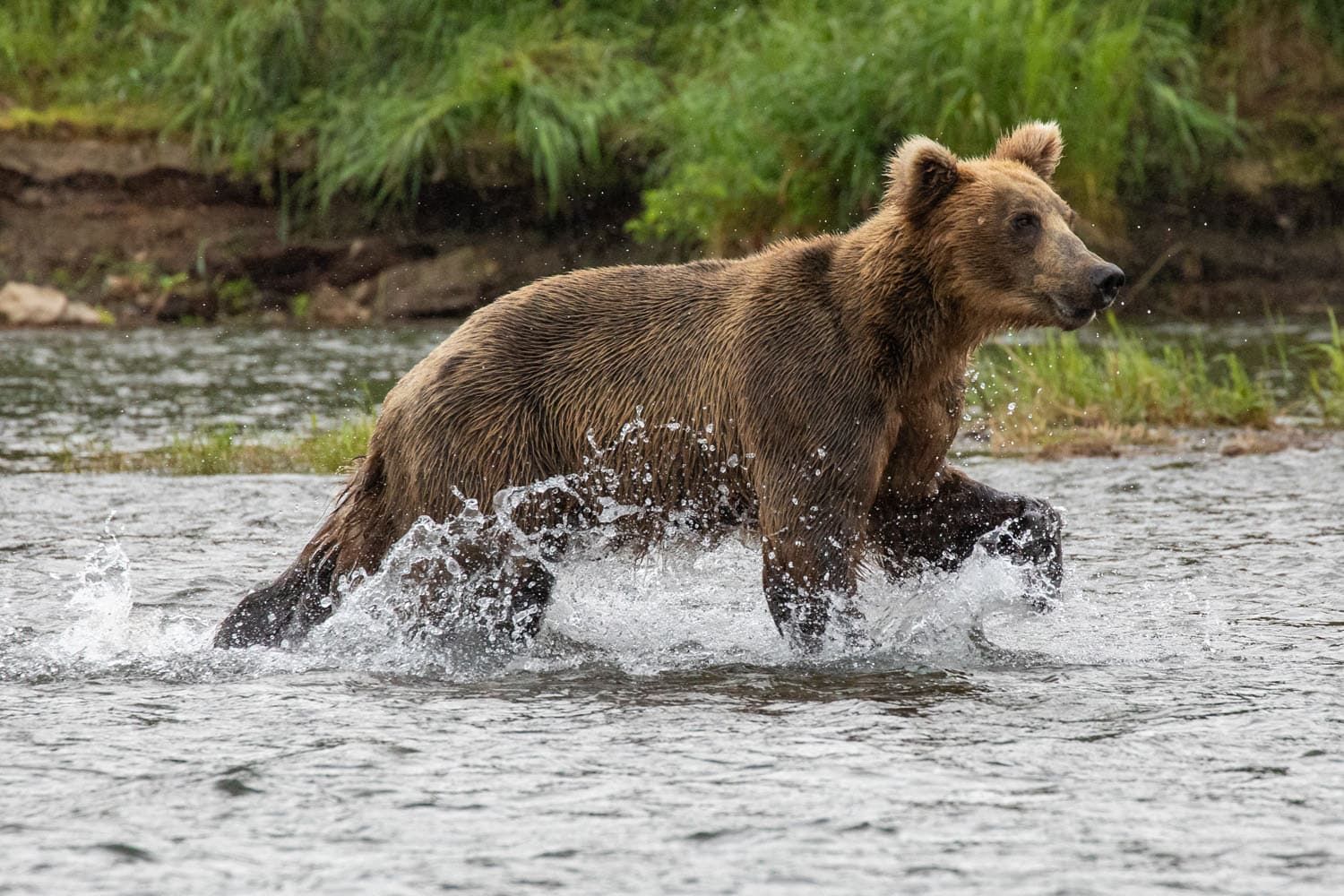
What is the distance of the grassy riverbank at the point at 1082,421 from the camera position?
887 cm

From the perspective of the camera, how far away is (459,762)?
409 cm

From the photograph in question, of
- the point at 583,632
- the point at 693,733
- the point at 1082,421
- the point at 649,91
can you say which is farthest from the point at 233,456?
the point at 649,91

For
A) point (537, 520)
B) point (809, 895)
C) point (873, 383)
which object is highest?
point (873, 383)

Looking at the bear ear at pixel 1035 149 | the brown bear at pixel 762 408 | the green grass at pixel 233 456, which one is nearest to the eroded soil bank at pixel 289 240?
the green grass at pixel 233 456

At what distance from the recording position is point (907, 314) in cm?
511

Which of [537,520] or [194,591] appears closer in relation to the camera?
[537,520]

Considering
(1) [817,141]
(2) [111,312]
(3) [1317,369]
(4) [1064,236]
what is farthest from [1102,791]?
(2) [111,312]

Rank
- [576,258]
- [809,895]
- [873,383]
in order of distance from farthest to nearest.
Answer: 1. [576,258]
2. [873,383]
3. [809,895]

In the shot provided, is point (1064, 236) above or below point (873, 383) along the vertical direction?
above

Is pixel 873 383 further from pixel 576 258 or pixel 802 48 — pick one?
pixel 576 258

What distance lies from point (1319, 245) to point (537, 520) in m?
10.9

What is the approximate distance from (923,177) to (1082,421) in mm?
4642

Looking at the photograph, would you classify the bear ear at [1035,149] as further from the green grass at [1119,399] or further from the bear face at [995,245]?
the green grass at [1119,399]

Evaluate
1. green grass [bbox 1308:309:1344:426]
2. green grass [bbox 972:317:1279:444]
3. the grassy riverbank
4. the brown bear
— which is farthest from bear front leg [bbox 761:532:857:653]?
green grass [bbox 1308:309:1344:426]
